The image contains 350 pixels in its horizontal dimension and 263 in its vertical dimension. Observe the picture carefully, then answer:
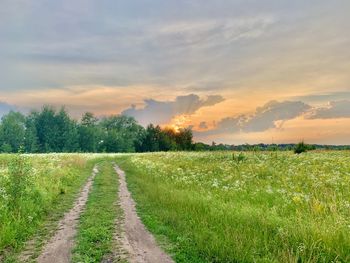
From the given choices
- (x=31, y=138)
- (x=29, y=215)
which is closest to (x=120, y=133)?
(x=31, y=138)

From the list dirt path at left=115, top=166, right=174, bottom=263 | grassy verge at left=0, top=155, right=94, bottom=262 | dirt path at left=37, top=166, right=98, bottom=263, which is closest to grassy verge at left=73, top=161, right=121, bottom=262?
dirt path at left=37, top=166, right=98, bottom=263

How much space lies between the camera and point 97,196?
2019 cm

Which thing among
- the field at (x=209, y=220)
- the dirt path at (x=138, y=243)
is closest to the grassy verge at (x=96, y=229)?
the field at (x=209, y=220)

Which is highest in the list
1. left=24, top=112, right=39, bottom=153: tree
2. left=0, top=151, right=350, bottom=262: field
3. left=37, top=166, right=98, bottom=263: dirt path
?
left=24, top=112, right=39, bottom=153: tree

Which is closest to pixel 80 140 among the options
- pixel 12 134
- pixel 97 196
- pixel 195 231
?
pixel 12 134

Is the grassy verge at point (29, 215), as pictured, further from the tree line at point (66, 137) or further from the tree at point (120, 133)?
the tree at point (120, 133)

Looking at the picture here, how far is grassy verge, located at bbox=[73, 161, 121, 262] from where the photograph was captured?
988 centimetres

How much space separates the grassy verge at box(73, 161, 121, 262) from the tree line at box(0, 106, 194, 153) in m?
104

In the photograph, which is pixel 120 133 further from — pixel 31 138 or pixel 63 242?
pixel 63 242

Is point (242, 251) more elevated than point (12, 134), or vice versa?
point (12, 134)

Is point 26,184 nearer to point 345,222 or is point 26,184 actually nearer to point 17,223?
point 17,223

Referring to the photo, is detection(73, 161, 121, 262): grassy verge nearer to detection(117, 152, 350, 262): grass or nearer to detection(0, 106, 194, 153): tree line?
detection(117, 152, 350, 262): grass

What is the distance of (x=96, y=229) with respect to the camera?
12.2 m

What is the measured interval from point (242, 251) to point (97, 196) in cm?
1267
